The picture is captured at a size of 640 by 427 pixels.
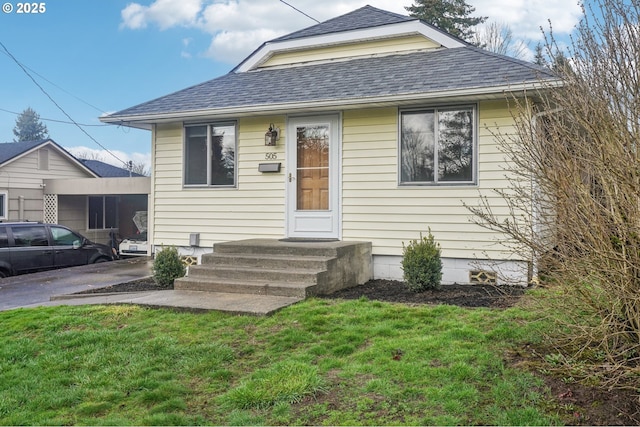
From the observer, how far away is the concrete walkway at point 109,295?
5.83 m

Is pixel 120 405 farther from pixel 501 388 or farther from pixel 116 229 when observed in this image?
pixel 116 229

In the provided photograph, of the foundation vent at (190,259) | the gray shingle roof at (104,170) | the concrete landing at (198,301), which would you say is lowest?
the concrete landing at (198,301)

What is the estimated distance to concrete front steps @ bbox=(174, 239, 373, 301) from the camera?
6.51 metres

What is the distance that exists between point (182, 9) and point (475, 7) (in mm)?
16795

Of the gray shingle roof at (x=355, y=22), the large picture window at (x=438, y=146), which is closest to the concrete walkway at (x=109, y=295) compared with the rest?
the large picture window at (x=438, y=146)

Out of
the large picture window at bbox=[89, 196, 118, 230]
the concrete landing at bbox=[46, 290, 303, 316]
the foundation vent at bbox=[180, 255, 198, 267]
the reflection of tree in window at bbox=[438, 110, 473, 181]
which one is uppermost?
the reflection of tree in window at bbox=[438, 110, 473, 181]

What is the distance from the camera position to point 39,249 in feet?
37.7

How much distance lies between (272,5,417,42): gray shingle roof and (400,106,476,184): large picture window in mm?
2783

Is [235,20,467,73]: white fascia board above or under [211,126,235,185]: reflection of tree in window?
above

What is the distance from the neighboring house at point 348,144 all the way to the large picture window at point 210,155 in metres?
0.02

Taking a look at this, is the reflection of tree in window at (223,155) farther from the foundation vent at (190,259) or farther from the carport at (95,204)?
the carport at (95,204)

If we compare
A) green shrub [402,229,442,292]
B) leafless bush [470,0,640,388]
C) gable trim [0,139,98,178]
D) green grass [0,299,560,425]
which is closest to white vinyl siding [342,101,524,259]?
green shrub [402,229,442,292]

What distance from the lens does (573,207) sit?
3303mm

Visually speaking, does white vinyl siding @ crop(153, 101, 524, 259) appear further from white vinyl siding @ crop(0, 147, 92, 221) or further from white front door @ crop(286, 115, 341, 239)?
white vinyl siding @ crop(0, 147, 92, 221)
